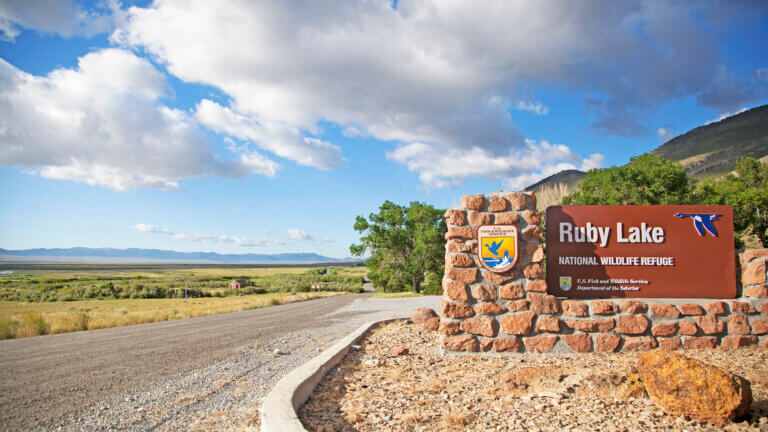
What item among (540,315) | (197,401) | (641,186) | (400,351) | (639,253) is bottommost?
(197,401)

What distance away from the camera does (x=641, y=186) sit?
25906 mm

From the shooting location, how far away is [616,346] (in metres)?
5.74

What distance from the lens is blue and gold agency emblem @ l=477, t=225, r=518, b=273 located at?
19.3 ft

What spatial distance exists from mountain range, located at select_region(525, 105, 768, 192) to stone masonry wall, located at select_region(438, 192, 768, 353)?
7422 centimetres

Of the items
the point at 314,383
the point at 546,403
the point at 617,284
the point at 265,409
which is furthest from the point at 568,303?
the point at 265,409

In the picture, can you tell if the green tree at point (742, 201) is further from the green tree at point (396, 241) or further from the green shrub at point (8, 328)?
the green shrub at point (8, 328)

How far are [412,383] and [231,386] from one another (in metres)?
2.62

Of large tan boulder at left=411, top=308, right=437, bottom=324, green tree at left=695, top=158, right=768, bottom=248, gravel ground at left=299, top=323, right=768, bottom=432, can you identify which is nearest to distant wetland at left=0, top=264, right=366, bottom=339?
large tan boulder at left=411, top=308, right=437, bottom=324

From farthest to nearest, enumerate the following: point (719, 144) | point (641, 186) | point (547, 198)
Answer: point (719, 144) < point (547, 198) < point (641, 186)

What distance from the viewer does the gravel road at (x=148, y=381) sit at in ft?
15.1

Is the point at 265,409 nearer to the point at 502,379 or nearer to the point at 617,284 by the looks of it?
the point at 502,379

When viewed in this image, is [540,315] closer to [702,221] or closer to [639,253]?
[639,253]

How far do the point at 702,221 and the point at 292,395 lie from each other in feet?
22.0

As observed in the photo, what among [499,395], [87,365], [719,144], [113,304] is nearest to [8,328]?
[87,365]
